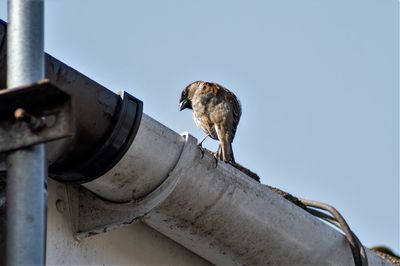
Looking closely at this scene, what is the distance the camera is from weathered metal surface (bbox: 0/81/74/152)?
302 cm

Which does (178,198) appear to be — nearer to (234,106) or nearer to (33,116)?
(33,116)

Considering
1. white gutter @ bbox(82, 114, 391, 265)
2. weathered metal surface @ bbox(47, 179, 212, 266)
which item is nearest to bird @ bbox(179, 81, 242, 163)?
white gutter @ bbox(82, 114, 391, 265)

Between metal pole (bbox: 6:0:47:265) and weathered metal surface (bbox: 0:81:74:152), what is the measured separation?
0.04 meters

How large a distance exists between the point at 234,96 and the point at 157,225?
326 centimetres

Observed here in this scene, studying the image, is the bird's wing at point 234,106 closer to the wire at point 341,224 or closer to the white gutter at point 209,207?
the wire at point 341,224

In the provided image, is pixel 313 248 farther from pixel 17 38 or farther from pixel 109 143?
pixel 17 38

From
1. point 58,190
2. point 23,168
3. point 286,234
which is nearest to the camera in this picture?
point 23,168

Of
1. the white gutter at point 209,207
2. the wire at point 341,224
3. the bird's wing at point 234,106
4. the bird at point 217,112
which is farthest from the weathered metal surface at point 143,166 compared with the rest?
the bird's wing at point 234,106

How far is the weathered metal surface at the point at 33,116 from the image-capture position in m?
3.02

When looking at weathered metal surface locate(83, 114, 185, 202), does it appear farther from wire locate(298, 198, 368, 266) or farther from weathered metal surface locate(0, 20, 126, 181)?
wire locate(298, 198, 368, 266)

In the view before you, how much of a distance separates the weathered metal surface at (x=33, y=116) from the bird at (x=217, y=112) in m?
4.42

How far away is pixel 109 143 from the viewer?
177 inches

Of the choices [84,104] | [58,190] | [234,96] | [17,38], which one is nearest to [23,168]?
[17,38]

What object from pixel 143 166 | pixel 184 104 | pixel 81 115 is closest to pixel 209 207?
pixel 143 166
